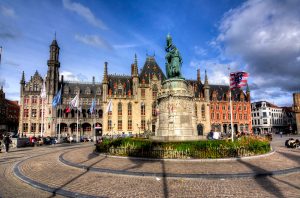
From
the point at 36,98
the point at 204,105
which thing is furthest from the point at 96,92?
the point at 204,105

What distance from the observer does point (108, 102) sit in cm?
5419

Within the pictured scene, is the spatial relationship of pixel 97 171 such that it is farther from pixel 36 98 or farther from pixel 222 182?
pixel 36 98

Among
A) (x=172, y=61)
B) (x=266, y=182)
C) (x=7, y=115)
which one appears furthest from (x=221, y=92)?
(x=7, y=115)

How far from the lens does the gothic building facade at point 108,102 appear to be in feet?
181

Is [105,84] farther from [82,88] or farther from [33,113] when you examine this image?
[33,113]

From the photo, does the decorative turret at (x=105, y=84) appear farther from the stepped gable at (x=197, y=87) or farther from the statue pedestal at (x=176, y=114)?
the statue pedestal at (x=176, y=114)

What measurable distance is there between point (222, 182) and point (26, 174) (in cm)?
974

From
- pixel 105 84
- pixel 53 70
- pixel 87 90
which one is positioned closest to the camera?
pixel 105 84

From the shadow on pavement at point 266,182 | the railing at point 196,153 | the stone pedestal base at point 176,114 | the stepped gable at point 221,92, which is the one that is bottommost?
the shadow on pavement at point 266,182

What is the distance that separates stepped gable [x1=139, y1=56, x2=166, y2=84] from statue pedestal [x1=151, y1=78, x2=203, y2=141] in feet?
124

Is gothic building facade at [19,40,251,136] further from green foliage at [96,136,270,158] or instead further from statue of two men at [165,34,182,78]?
green foliage at [96,136,270,158]

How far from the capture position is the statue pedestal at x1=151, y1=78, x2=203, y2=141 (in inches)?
728

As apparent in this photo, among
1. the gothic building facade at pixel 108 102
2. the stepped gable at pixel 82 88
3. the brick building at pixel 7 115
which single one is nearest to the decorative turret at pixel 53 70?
the gothic building facade at pixel 108 102

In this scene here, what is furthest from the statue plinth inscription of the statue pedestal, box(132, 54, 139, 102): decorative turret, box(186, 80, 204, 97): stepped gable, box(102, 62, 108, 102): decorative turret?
box(186, 80, 204, 97): stepped gable
